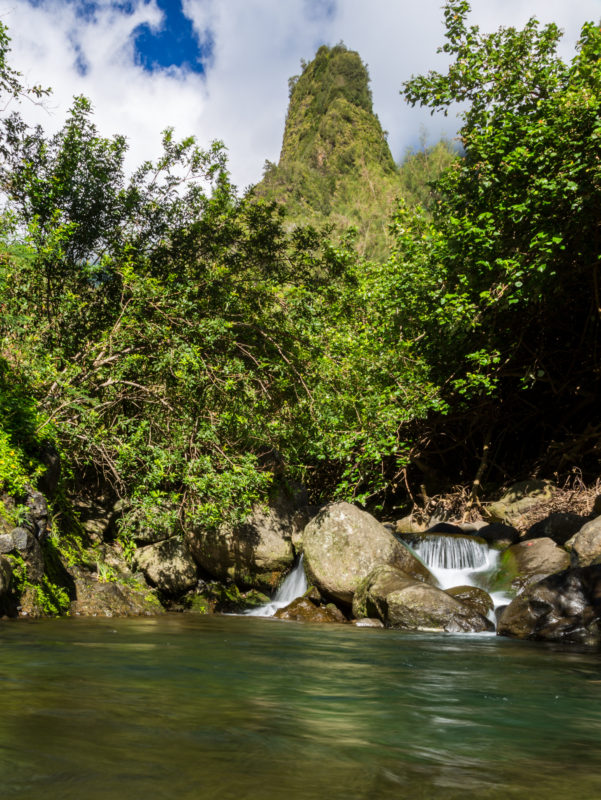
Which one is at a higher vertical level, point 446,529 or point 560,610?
Answer: point 446,529

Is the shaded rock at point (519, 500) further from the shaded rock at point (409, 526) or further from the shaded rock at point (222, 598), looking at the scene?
the shaded rock at point (222, 598)

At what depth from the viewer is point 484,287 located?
13.0 metres

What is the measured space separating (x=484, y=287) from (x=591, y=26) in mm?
5922

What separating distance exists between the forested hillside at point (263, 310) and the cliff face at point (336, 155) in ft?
140

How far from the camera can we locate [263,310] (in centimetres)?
1205

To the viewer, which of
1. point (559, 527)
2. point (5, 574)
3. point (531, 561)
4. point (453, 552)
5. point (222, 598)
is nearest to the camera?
point (5, 574)

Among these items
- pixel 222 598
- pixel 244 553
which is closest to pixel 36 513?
pixel 222 598

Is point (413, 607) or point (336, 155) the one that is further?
point (336, 155)

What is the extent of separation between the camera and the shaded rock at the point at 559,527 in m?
12.2

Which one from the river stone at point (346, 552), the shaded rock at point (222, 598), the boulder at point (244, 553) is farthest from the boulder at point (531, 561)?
the shaded rock at point (222, 598)

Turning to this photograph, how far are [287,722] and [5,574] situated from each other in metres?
5.66

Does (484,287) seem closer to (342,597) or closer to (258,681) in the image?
(342,597)

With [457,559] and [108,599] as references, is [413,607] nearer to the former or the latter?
[457,559]

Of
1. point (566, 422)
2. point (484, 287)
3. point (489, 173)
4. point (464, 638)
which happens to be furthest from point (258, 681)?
point (566, 422)
